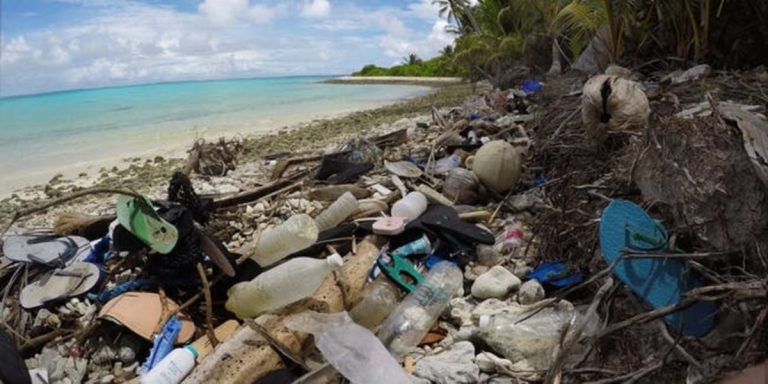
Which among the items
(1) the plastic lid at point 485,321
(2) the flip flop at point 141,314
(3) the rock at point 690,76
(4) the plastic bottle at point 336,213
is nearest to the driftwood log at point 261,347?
(2) the flip flop at point 141,314

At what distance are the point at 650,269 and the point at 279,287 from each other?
1583mm

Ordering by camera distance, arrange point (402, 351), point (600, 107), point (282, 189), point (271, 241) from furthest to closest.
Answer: point (282, 189) → point (600, 107) → point (271, 241) → point (402, 351)

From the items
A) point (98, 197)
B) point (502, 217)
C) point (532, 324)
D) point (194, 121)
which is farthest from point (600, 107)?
point (194, 121)

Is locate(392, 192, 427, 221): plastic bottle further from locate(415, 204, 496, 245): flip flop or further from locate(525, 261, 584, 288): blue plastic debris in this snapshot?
locate(525, 261, 584, 288): blue plastic debris

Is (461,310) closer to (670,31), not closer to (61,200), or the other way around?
(61,200)

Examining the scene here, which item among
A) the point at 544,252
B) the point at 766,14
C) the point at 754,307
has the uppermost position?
the point at 766,14

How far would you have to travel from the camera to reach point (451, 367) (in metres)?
1.92

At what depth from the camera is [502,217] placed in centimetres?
350

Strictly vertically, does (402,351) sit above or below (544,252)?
below

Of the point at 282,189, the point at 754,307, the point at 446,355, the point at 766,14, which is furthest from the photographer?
the point at 766,14

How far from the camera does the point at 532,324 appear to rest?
83.0 inches

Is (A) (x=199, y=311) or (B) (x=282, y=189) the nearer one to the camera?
(A) (x=199, y=311)

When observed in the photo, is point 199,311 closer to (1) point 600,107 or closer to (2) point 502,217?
(2) point 502,217

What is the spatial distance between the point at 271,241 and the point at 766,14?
7.02m
